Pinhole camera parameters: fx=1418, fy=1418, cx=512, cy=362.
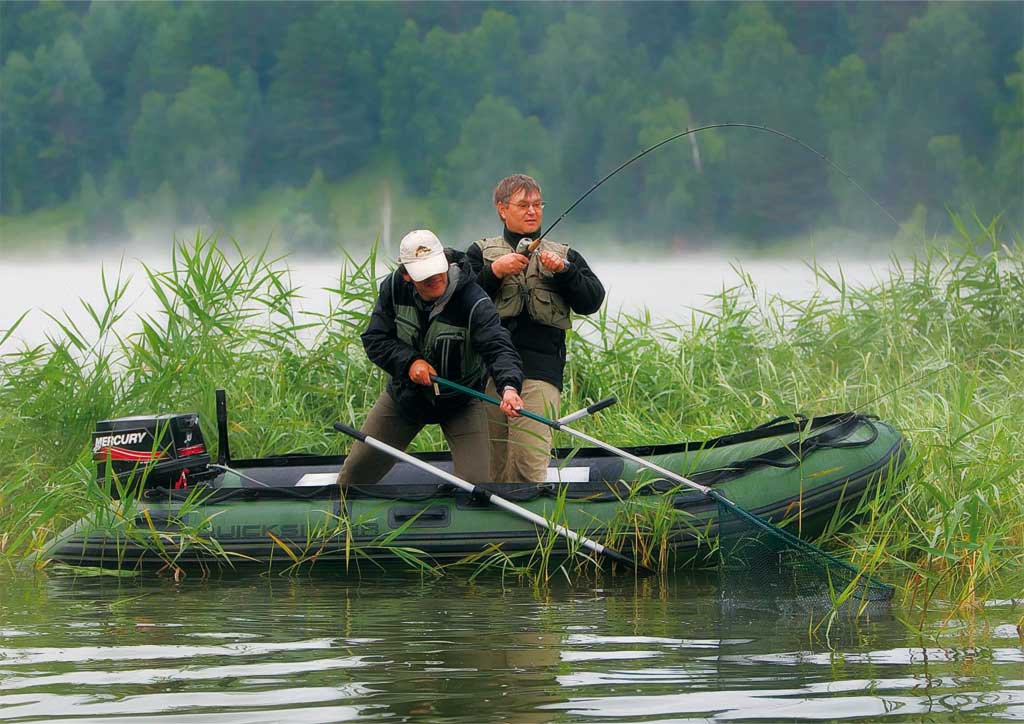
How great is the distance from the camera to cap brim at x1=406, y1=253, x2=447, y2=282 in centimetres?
468

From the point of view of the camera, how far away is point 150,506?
5.12 meters

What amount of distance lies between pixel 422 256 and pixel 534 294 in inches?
21.0

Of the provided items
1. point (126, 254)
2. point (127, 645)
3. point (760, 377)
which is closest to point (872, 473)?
point (760, 377)

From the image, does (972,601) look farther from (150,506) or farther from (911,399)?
(150,506)

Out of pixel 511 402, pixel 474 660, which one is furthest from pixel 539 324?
pixel 474 660

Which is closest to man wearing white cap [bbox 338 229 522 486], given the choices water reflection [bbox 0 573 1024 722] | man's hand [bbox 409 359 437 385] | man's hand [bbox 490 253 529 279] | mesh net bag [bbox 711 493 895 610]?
man's hand [bbox 409 359 437 385]

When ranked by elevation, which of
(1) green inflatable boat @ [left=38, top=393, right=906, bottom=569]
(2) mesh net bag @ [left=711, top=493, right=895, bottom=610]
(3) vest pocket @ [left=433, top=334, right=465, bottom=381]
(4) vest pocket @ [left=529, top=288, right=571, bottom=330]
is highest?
(4) vest pocket @ [left=529, top=288, right=571, bottom=330]

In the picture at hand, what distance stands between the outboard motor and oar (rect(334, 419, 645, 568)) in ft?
2.52

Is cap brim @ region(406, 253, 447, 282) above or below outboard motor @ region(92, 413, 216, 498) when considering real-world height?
above

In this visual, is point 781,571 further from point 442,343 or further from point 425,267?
point 425,267

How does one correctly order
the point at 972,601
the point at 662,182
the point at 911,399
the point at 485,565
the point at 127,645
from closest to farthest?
the point at 127,645, the point at 972,601, the point at 485,565, the point at 911,399, the point at 662,182

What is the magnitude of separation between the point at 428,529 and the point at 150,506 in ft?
3.39

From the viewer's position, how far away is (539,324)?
16.7ft

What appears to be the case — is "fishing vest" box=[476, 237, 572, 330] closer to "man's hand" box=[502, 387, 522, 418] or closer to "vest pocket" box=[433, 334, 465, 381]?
"vest pocket" box=[433, 334, 465, 381]
